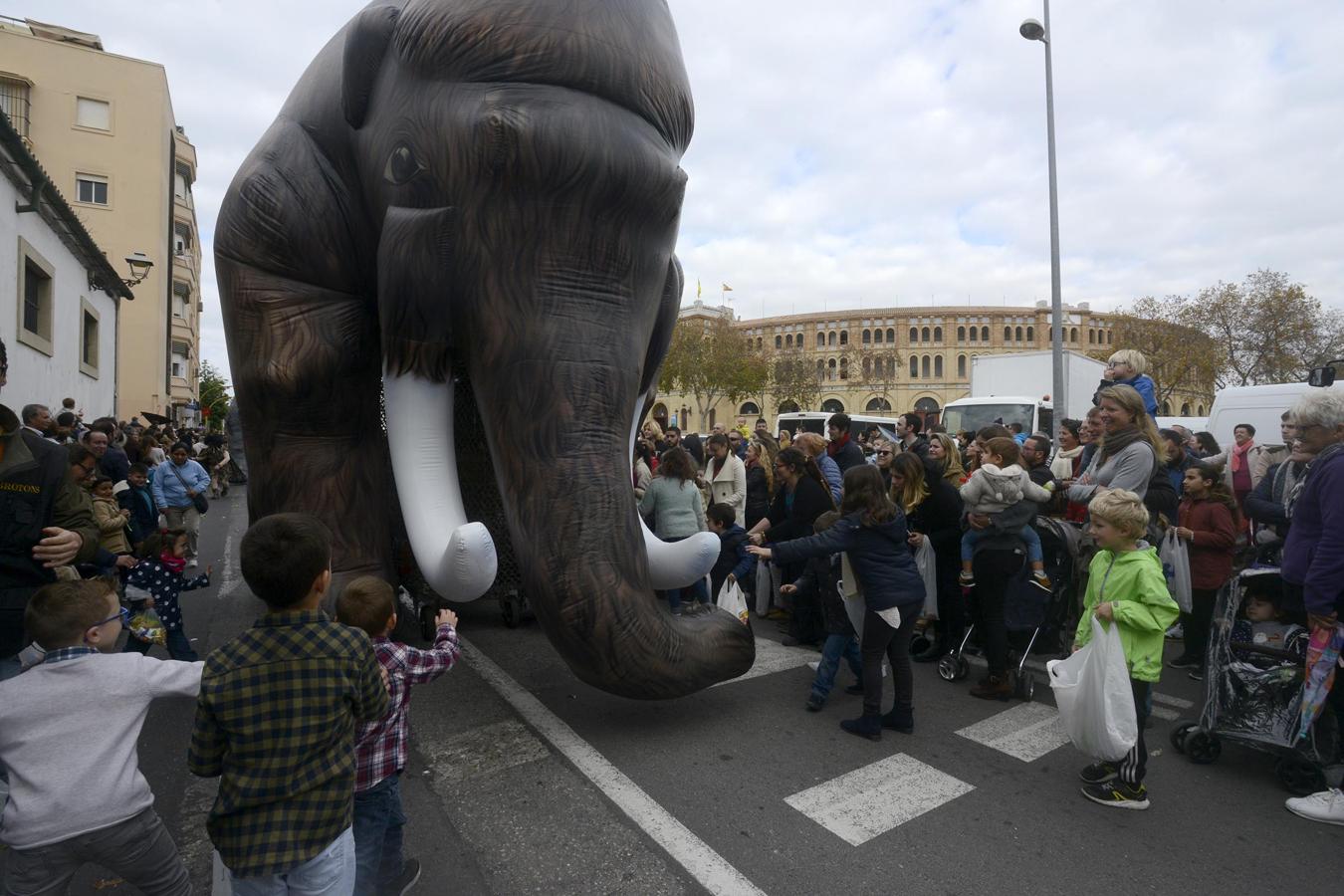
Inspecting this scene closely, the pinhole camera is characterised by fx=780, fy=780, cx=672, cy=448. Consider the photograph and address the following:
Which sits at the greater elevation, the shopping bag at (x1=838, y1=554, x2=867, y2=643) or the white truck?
the white truck

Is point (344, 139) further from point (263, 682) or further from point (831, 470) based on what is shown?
point (831, 470)

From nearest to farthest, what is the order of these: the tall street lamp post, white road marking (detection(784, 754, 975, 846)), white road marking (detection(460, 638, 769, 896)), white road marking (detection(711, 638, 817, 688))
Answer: white road marking (detection(460, 638, 769, 896))
white road marking (detection(784, 754, 975, 846))
white road marking (detection(711, 638, 817, 688))
the tall street lamp post

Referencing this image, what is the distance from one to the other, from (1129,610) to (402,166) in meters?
3.23

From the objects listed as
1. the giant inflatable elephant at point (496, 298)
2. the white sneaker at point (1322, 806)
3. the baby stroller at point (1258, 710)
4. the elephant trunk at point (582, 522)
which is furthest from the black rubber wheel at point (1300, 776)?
the elephant trunk at point (582, 522)

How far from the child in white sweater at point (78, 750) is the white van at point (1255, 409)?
10683 millimetres

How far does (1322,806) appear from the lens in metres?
2.93

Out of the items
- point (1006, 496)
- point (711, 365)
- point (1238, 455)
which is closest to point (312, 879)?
point (1006, 496)

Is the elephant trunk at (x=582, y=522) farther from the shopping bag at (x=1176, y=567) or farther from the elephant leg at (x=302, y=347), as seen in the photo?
the shopping bag at (x=1176, y=567)

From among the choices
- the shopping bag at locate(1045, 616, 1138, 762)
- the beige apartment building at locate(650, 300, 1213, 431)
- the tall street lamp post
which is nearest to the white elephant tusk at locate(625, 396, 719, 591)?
the shopping bag at locate(1045, 616, 1138, 762)

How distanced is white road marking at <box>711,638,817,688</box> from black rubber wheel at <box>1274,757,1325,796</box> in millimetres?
2283

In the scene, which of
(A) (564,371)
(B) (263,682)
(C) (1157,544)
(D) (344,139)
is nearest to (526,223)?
(A) (564,371)

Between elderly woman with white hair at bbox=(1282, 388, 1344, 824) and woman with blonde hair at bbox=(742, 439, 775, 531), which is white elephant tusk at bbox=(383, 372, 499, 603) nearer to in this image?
elderly woman with white hair at bbox=(1282, 388, 1344, 824)

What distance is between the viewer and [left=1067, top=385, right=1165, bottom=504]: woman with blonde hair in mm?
4027

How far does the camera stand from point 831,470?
642cm
